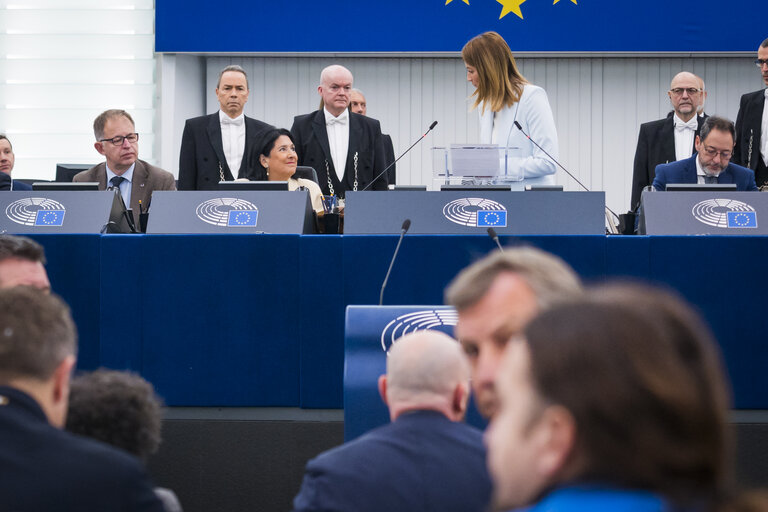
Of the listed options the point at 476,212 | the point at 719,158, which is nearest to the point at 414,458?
the point at 476,212

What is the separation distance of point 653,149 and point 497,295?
5039 millimetres

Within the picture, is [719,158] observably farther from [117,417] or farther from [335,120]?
[117,417]

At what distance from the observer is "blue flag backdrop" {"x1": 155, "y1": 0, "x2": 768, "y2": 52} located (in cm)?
783

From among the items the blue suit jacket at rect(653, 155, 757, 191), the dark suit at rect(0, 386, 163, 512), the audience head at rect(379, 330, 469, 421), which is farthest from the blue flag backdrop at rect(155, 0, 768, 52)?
the dark suit at rect(0, 386, 163, 512)

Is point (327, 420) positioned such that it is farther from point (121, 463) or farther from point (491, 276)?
point (121, 463)

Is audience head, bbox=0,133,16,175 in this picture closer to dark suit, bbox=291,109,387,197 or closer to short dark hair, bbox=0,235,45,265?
dark suit, bbox=291,109,387,197

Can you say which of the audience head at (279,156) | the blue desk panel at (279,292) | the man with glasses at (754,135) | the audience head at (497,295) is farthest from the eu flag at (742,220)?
the man with glasses at (754,135)

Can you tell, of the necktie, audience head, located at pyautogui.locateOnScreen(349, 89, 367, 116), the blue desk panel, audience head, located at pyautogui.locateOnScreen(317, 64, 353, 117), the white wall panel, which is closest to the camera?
the blue desk panel

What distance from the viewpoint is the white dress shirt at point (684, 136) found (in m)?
6.50

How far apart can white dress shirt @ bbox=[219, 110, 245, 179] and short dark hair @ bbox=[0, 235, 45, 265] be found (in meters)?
3.45

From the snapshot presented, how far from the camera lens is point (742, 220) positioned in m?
3.74

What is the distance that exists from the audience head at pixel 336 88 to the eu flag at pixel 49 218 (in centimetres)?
237

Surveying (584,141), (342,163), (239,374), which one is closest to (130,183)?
(342,163)

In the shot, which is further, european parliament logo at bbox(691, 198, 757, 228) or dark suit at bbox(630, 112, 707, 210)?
dark suit at bbox(630, 112, 707, 210)
